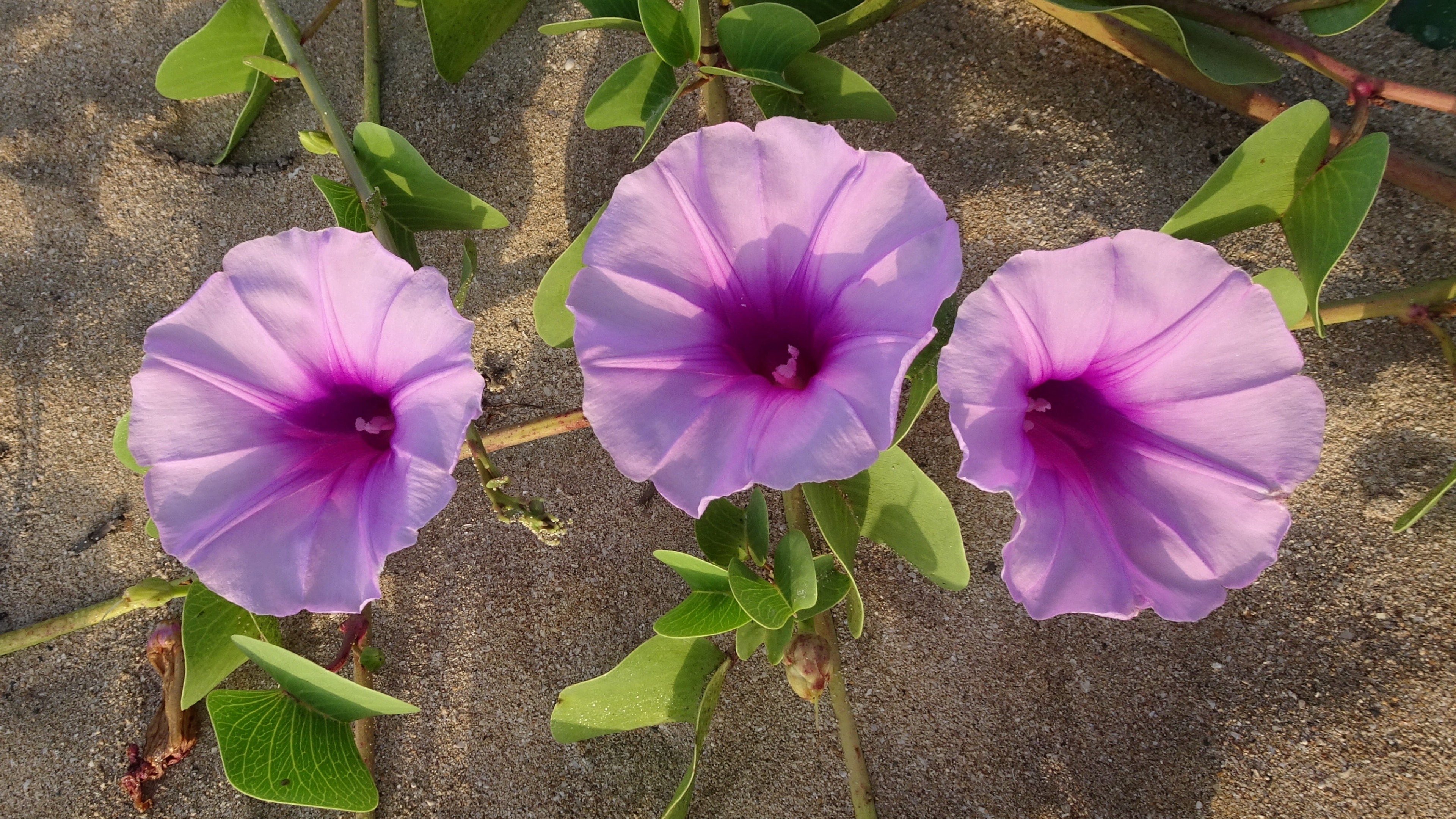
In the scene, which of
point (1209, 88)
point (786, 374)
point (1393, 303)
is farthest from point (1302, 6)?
point (786, 374)

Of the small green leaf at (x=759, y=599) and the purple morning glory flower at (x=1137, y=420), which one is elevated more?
the purple morning glory flower at (x=1137, y=420)

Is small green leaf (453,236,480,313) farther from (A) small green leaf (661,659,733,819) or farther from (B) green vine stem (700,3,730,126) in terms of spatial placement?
(A) small green leaf (661,659,733,819)

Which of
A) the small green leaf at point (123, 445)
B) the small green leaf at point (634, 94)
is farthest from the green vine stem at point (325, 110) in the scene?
the small green leaf at point (123, 445)

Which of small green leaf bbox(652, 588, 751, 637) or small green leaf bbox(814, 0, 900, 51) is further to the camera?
small green leaf bbox(814, 0, 900, 51)

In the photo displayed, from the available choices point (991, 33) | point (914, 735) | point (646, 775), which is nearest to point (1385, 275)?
point (991, 33)

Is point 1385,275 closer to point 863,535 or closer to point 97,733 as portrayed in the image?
point 863,535

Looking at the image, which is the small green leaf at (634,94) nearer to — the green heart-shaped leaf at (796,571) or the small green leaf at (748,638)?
the green heart-shaped leaf at (796,571)

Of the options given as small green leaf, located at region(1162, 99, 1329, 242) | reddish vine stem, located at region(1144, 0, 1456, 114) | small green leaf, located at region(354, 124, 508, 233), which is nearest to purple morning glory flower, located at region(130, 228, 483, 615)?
small green leaf, located at region(354, 124, 508, 233)
